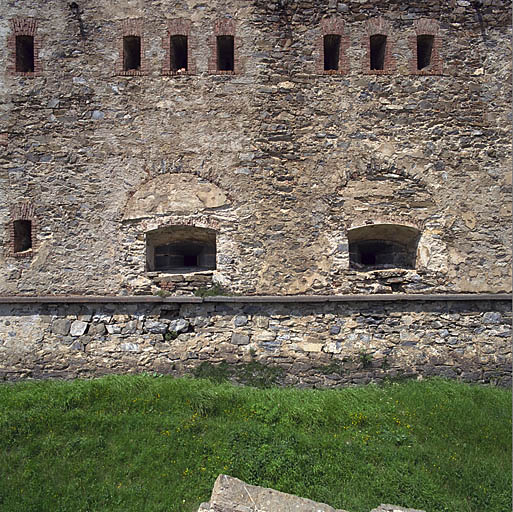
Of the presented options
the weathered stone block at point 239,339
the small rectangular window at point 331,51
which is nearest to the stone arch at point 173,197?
the weathered stone block at point 239,339

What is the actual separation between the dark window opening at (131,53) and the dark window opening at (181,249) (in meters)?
3.30

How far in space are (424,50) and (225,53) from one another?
401 cm

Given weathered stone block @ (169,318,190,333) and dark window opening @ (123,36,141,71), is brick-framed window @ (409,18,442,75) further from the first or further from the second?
weathered stone block @ (169,318,190,333)

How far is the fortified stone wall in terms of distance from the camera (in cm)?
667

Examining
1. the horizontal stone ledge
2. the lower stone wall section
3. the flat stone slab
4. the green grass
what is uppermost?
the horizontal stone ledge

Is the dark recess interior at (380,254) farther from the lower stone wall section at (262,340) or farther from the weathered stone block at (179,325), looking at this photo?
the weathered stone block at (179,325)

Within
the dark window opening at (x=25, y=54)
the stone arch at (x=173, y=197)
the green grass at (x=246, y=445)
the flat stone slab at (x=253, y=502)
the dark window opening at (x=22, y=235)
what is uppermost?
the dark window opening at (x=25, y=54)

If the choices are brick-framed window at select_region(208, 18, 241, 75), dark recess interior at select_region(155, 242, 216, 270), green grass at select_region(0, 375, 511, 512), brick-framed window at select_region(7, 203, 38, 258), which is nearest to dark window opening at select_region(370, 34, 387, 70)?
brick-framed window at select_region(208, 18, 241, 75)

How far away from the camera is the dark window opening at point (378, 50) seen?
7027 millimetres

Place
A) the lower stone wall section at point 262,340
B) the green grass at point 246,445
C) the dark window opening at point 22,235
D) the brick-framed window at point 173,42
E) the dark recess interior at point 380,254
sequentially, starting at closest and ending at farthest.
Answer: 1. the green grass at point 246,445
2. the lower stone wall section at point 262,340
3. the dark window opening at point 22,235
4. the brick-framed window at point 173,42
5. the dark recess interior at point 380,254

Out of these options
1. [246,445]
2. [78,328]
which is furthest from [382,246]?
[78,328]

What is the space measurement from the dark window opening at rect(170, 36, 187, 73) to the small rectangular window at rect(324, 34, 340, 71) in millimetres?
2780

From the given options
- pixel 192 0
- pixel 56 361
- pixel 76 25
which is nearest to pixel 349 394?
pixel 56 361

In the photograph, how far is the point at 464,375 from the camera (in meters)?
6.39
